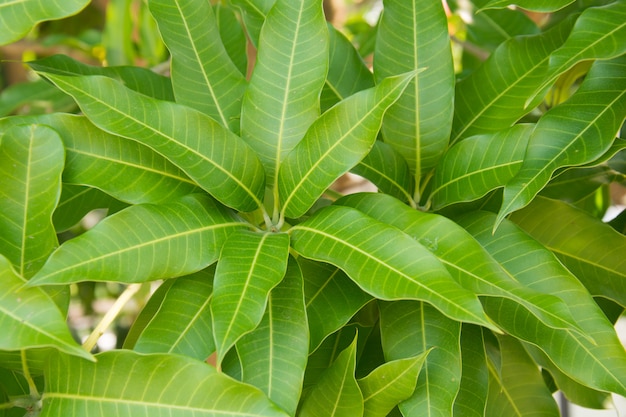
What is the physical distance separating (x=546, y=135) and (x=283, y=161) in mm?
254

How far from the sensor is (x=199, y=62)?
2.50ft

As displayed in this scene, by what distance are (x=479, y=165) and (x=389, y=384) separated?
0.24 metres

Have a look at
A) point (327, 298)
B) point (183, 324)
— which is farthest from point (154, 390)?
point (327, 298)

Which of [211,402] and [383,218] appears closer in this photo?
[211,402]

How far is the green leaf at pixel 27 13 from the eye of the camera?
0.67 metres

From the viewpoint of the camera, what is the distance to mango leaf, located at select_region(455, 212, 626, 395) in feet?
2.18

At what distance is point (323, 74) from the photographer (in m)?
0.69

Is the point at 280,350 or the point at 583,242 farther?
the point at 583,242

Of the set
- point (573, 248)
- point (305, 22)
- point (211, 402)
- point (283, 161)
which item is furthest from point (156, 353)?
point (573, 248)

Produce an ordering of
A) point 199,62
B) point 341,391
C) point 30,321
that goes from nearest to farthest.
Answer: point 30,321
point 341,391
point 199,62

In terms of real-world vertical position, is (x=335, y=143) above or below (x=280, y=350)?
above

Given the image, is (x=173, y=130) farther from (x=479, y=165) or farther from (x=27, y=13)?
(x=479, y=165)

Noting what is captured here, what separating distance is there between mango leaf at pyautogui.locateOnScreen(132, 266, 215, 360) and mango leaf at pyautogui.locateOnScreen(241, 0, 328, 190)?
0.56 ft

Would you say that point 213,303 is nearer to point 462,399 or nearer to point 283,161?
point 283,161
